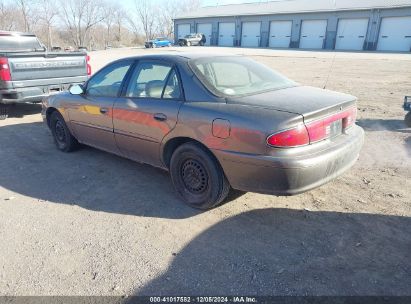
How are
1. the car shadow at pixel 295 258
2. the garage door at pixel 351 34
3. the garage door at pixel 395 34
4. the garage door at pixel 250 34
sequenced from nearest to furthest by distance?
the car shadow at pixel 295 258, the garage door at pixel 395 34, the garage door at pixel 351 34, the garage door at pixel 250 34

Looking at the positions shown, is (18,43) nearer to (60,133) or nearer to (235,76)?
(60,133)

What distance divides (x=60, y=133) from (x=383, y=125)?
599 cm

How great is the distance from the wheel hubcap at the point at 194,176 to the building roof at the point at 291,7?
131ft

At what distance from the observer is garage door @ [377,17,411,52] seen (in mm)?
35375

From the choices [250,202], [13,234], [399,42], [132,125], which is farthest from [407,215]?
[399,42]

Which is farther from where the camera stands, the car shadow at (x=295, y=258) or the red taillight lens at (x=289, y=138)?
the red taillight lens at (x=289, y=138)

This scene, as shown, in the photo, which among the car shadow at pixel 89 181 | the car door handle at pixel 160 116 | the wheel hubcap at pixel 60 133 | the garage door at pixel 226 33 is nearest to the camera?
the car door handle at pixel 160 116

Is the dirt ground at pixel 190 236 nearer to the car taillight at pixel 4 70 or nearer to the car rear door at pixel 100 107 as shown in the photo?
the car rear door at pixel 100 107

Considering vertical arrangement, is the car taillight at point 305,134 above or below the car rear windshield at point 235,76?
below

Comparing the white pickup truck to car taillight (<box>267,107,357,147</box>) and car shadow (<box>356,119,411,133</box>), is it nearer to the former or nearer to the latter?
car taillight (<box>267,107,357,147</box>)

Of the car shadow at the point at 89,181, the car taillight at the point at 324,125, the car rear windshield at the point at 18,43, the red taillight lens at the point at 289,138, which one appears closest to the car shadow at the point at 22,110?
the car rear windshield at the point at 18,43

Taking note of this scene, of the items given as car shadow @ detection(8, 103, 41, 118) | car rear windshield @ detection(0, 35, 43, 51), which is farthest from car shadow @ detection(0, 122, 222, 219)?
car rear windshield @ detection(0, 35, 43, 51)

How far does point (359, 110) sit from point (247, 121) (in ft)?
19.6

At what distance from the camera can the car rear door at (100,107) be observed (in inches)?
177
